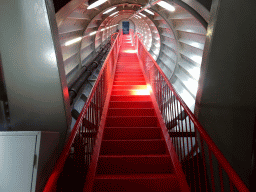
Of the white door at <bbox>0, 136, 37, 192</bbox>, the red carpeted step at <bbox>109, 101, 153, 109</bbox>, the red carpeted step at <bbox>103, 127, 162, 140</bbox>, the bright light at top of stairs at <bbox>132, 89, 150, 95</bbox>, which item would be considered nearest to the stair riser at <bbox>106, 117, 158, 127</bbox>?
the red carpeted step at <bbox>103, 127, 162, 140</bbox>

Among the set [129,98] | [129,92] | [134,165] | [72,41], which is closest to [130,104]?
[129,98]

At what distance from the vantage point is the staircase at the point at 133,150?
9.75 feet

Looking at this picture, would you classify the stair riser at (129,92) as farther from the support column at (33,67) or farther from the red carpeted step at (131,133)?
the support column at (33,67)

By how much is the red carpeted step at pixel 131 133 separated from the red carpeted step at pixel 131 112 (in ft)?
2.84

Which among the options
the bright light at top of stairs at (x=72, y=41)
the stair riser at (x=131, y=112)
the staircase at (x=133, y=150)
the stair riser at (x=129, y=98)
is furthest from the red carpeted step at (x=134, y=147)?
the bright light at top of stairs at (x=72, y=41)

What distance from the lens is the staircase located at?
297cm

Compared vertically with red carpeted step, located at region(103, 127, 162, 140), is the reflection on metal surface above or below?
above

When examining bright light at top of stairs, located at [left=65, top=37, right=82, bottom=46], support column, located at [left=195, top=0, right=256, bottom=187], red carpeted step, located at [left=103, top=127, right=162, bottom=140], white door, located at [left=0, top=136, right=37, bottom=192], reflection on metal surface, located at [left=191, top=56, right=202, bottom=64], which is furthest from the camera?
bright light at top of stairs, located at [left=65, top=37, right=82, bottom=46]

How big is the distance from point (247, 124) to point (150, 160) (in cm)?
147

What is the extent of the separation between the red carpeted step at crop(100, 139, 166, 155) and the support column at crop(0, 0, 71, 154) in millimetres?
966

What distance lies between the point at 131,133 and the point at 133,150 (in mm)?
483

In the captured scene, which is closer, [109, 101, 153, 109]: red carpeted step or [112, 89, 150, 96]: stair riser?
[109, 101, 153, 109]: red carpeted step

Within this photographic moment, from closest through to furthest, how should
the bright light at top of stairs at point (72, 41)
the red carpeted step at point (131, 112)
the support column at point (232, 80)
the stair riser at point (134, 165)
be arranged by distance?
1. the support column at point (232, 80)
2. the stair riser at point (134, 165)
3. the red carpeted step at point (131, 112)
4. the bright light at top of stairs at point (72, 41)

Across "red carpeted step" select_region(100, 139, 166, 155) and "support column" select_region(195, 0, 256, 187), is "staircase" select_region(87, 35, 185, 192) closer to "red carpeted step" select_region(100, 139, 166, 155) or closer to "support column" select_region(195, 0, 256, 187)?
"red carpeted step" select_region(100, 139, 166, 155)
